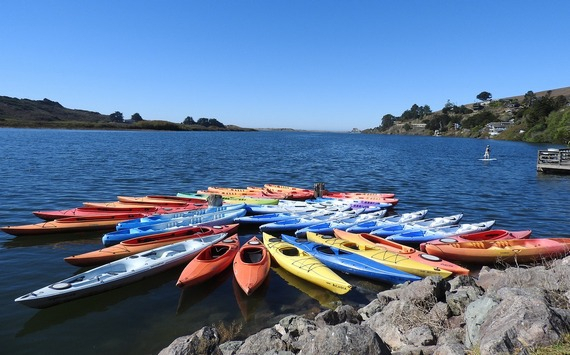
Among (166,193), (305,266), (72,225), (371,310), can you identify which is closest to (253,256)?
(305,266)

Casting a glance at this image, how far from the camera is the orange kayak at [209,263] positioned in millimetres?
9974

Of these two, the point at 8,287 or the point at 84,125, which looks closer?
the point at 8,287

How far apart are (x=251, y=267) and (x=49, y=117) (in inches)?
6688

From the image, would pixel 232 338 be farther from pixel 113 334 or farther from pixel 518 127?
pixel 518 127

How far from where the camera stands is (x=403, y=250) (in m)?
12.2

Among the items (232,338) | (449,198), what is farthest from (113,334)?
(449,198)

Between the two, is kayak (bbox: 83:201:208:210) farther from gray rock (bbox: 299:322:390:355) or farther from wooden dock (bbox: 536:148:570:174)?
wooden dock (bbox: 536:148:570:174)

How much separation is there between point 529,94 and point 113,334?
617 ft

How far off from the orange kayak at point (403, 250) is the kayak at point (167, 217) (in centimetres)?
582

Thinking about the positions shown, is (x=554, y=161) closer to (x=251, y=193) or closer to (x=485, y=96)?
(x=251, y=193)

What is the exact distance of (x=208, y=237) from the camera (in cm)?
1338

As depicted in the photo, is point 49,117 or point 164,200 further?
point 49,117

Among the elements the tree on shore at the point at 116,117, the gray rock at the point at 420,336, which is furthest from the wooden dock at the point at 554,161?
the tree on shore at the point at 116,117

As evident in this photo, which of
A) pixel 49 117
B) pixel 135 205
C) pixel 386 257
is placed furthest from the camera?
pixel 49 117
